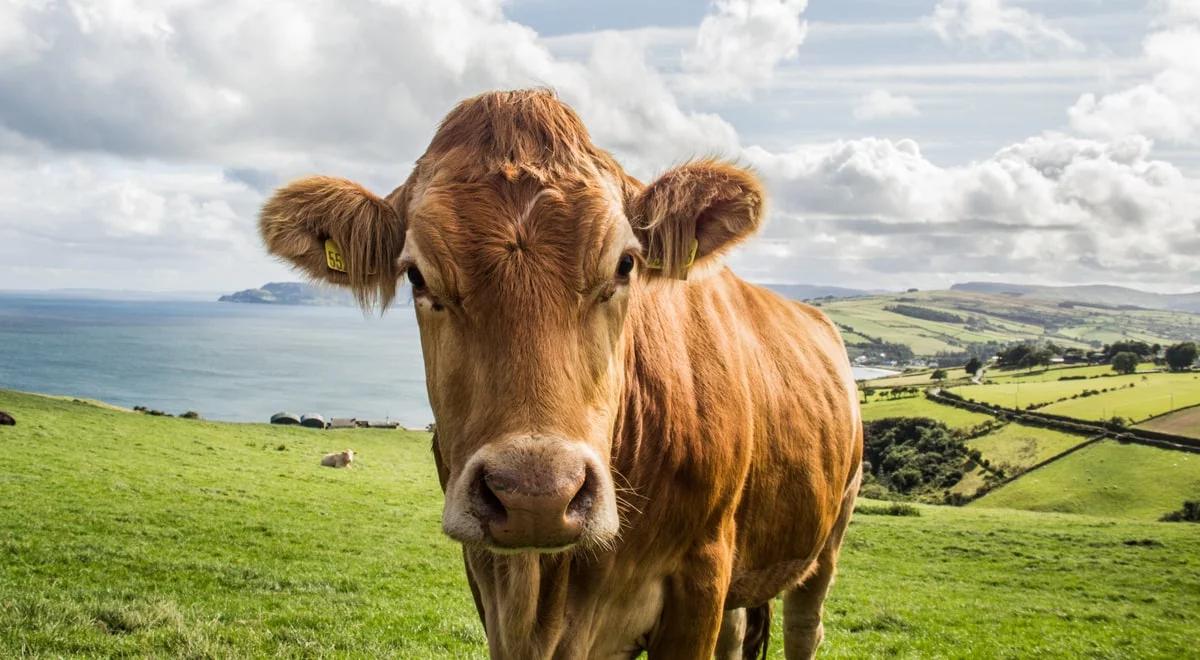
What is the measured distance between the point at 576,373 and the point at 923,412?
334 ft

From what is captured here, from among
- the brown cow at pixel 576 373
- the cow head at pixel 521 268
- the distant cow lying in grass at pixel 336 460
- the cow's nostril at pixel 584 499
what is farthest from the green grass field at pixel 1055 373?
the cow's nostril at pixel 584 499

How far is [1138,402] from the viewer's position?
88.2 m

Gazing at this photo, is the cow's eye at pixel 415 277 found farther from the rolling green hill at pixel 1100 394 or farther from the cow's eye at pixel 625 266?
the rolling green hill at pixel 1100 394

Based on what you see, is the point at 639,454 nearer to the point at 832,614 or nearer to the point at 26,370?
the point at 832,614

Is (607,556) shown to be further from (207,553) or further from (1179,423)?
(1179,423)

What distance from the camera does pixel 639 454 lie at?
140 inches

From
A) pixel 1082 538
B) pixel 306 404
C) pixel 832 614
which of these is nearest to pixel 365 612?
pixel 832 614

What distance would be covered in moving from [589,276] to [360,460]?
41.6m

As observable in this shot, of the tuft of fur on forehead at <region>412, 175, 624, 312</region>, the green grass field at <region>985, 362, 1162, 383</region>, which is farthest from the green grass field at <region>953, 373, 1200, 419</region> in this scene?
the tuft of fur on forehead at <region>412, 175, 624, 312</region>

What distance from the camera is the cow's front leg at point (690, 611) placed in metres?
3.66

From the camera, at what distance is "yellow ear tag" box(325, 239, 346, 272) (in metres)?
3.57

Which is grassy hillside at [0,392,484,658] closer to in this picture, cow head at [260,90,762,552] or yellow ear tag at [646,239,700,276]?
cow head at [260,90,762,552]

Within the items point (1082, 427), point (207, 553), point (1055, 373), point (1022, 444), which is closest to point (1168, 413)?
point (1082, 427)

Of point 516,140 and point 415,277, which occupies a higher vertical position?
point 516,140
